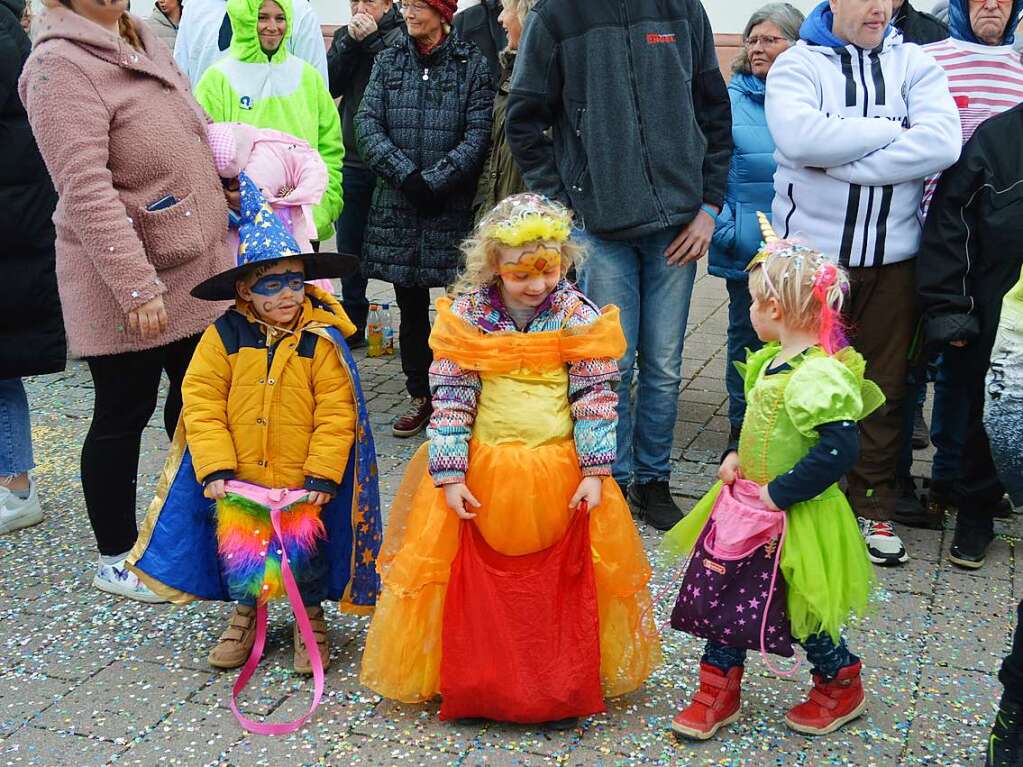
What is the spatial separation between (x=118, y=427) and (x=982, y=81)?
349 centimetres

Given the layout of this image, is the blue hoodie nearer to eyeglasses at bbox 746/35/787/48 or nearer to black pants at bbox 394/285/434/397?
eyeglasses at bbox 746/35/787/48

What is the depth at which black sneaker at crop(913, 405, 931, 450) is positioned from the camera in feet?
18.1

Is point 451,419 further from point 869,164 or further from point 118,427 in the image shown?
point 869,164

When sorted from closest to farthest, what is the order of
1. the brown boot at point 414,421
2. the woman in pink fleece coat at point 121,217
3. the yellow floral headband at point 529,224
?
1. the yellow floral headband at point 529,224
2. the woman in pink fleece coat at point 121,217
3. the brown boot at point 414,421

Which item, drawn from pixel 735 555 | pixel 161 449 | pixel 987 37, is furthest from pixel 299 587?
pixel 987 37

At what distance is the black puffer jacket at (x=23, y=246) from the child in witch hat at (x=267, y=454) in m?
1.29

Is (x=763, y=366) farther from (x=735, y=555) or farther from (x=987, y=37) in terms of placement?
(x=987, y=37)

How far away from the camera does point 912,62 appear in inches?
166

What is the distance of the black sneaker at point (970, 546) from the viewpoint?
4.29 metres

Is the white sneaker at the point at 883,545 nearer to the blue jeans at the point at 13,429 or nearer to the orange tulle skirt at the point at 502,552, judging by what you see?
the orange tulle skirt at the point at 502,552

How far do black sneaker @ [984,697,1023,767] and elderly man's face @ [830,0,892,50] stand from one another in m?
2.38

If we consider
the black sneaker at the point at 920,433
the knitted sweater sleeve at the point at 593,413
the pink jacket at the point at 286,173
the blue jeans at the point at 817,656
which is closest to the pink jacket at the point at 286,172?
the pink jacket at the point at 286,173

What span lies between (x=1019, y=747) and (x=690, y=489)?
227 cm

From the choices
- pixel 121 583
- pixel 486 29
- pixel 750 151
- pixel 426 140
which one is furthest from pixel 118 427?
Answer: pixel 486 29
